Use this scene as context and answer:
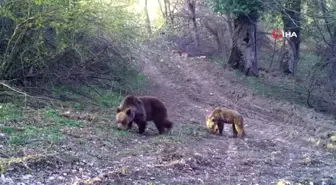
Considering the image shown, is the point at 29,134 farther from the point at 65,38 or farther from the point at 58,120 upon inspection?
the point at 65,38

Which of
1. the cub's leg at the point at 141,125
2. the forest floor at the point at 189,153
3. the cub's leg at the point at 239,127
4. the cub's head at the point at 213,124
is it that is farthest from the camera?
the cub's head at the point at 213,124

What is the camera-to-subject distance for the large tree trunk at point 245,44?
23070 mm

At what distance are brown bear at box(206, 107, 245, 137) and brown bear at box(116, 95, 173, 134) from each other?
5.20 ft

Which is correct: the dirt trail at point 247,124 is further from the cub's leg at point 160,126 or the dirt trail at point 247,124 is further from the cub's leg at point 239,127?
the cub's leg at point 160,126

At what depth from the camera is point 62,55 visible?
1391cm

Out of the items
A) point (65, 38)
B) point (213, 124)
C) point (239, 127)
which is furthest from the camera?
point (65, 38)

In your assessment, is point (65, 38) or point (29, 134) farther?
point (65, 38)

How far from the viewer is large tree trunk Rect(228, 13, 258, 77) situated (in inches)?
908

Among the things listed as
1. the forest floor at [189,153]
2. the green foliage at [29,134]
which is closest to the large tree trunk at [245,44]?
the forest floor at [189,153]

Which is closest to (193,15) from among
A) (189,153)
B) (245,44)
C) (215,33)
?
(215,33)

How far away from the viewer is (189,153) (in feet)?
32.9

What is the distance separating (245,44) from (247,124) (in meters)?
8.39

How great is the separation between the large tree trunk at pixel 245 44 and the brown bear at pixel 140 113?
11679mm

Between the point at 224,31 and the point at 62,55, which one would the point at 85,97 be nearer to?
the point at 62,55
